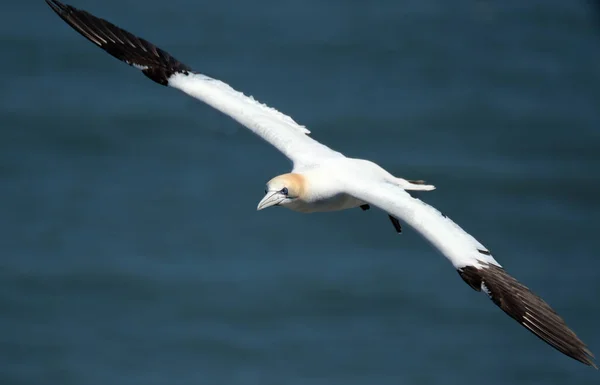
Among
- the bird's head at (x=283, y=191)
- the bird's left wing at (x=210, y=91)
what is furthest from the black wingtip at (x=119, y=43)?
the bird's head at (x=283, y=191)

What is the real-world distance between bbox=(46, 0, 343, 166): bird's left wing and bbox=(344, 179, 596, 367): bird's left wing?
1179 mm

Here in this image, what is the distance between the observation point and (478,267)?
1173 centimetres

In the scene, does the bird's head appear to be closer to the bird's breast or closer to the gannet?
the gannet

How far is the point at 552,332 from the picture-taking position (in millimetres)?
11172

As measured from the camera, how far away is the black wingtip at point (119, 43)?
14641 mm

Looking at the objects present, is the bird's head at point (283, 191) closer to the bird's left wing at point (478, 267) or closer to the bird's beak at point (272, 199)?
the bird's beak at point (272, 199)

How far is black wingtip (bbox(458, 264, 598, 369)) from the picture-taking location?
11.0 m

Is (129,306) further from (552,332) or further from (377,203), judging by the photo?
(552,332)

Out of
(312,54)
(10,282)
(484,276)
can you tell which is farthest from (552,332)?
(312,54)

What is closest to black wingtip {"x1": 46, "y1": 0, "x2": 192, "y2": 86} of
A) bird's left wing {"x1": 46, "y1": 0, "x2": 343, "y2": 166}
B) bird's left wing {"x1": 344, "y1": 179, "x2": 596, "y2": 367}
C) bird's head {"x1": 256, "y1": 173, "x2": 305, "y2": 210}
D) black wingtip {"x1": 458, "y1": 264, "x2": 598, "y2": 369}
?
bird's left wing {"x1": 46, "y1": 0, "x2": 343, "y2": 166}

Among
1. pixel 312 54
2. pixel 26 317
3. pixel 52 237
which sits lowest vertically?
pixel 26 317

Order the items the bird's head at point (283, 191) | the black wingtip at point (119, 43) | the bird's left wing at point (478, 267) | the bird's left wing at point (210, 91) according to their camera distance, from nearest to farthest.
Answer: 1. the bird's left wing at point (478, 267)
2. the bird's head at point (283, 191)
3. the bird's left wing at point (210, 91)
4. the black wingtip at point (119, 43)

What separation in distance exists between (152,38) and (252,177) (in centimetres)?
394

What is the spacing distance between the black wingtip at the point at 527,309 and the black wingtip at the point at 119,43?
444cm
